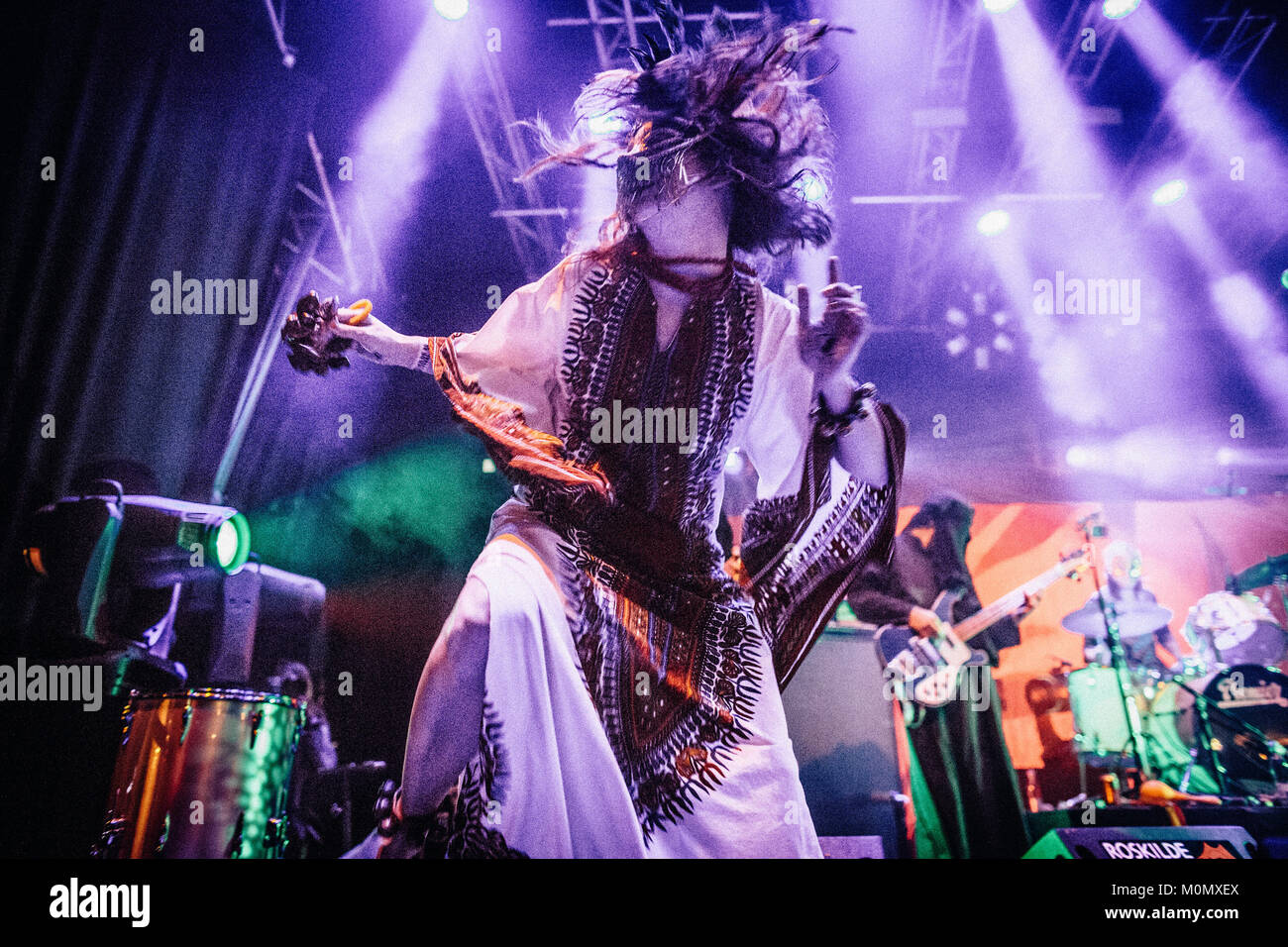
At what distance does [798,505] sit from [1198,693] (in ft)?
8.55

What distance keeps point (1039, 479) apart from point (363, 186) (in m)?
3.19

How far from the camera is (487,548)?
202 cm

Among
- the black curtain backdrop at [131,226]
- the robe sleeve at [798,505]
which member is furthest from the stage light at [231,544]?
the robe sleeve at [798,505]

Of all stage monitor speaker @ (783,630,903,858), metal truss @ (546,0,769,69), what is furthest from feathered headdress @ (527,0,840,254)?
stage monitor speaker @ (783,630,903,858)

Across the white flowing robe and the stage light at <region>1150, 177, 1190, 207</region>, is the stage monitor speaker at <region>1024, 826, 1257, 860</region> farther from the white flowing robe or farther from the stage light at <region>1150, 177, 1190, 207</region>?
the stage light at <region>1150, 177, 1190, 207</region>

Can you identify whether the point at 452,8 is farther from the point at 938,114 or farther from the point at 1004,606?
the point at 1004,606

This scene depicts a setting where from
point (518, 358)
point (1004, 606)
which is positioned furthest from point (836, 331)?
point (1004, 606)

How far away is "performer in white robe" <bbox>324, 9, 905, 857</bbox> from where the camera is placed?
6.14ft

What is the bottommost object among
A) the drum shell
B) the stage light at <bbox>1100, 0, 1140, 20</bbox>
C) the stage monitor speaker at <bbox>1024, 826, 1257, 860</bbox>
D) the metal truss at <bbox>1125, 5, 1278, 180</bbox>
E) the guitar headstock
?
the stage monitor speaker at <bbox>1024, 826, 1257, 860</bbox>

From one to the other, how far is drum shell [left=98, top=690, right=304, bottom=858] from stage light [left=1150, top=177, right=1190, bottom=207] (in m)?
4.03

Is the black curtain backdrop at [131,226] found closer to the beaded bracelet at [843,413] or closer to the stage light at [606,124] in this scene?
the stage light at [606,124]

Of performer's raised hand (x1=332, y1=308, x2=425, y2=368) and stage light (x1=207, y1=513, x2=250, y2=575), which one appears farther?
stage light (x1=207, y1=513, x2=250, y2=575)

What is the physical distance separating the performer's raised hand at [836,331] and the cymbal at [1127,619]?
7.42 feet

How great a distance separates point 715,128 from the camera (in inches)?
90.7
